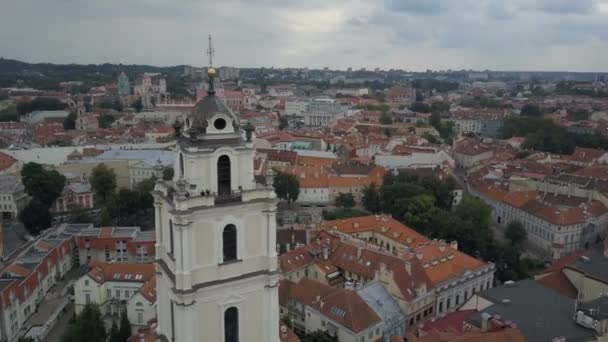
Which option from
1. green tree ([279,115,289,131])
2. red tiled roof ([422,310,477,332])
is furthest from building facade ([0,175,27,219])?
green tree ([279,115,289,131])

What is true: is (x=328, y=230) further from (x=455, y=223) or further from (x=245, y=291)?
(x=245, y=291)

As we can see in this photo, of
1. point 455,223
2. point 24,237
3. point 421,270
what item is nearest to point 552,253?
point 455,223

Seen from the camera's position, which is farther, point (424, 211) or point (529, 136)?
point (529, 136)

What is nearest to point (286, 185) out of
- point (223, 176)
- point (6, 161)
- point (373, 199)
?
point (373, 199)

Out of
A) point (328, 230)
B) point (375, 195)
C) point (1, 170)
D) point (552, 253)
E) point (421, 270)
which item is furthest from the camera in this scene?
point (1, 170)

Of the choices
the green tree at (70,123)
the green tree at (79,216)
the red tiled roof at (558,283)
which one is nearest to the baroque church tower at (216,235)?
the red tiled roof at (558,283)

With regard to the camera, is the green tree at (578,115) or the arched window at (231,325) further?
the green tree at (578,115)

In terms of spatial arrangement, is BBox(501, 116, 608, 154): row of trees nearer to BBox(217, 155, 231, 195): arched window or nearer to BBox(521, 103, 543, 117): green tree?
BBox(521, 103, 543, 117): green tree

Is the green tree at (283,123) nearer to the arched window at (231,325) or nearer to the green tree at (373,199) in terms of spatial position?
the green tree at (373,199)
